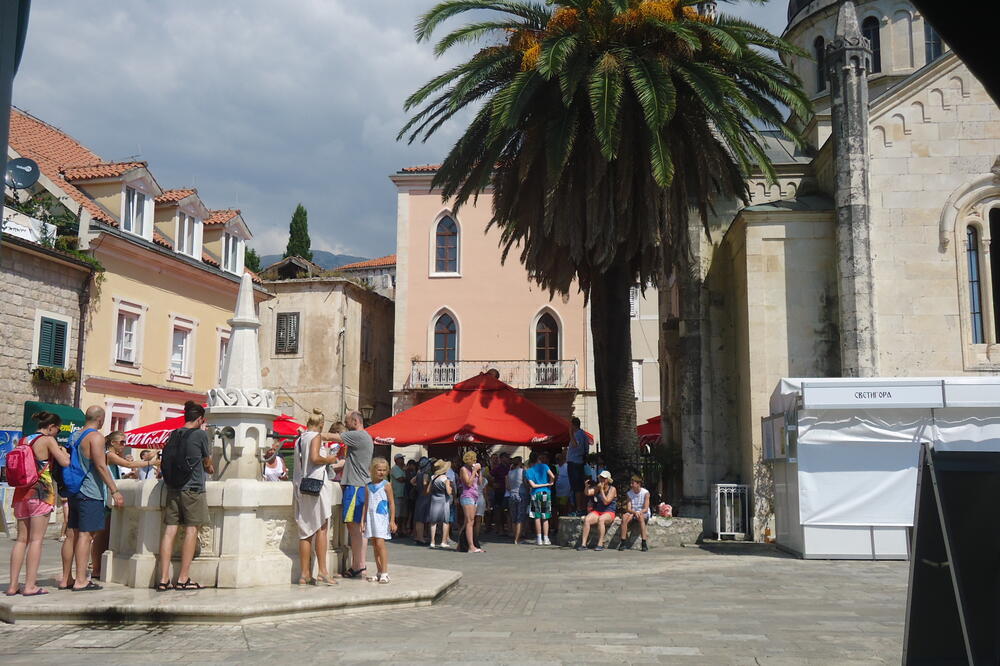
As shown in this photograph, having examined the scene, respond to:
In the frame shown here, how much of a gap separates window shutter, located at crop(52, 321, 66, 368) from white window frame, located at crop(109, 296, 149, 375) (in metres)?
1.95

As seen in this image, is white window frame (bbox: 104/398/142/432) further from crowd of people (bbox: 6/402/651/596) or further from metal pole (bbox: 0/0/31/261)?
metal pole (bbox: 0/0/31/261)

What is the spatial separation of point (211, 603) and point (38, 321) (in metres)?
17.7

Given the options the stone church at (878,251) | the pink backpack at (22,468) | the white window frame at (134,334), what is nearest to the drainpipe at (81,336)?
the white window frame at (134,334)

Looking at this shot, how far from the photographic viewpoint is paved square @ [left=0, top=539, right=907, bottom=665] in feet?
22.8

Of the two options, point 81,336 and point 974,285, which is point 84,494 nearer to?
point 81,336

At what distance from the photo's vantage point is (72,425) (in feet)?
78.1

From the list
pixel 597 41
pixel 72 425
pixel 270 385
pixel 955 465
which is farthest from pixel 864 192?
pixel 270 385

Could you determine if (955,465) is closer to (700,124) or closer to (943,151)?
(700,124)

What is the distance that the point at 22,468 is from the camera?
29.2ft

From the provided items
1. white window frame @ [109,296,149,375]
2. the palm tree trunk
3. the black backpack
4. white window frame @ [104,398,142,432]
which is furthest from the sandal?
white window frame @ [109,296,149,375]

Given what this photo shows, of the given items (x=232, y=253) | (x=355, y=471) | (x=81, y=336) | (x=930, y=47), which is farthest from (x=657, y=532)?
(x=232, y=253)

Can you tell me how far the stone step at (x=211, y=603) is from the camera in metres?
8.32

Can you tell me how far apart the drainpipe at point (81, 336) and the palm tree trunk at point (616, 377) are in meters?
Answer: 14.4

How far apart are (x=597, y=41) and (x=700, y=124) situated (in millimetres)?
2610
